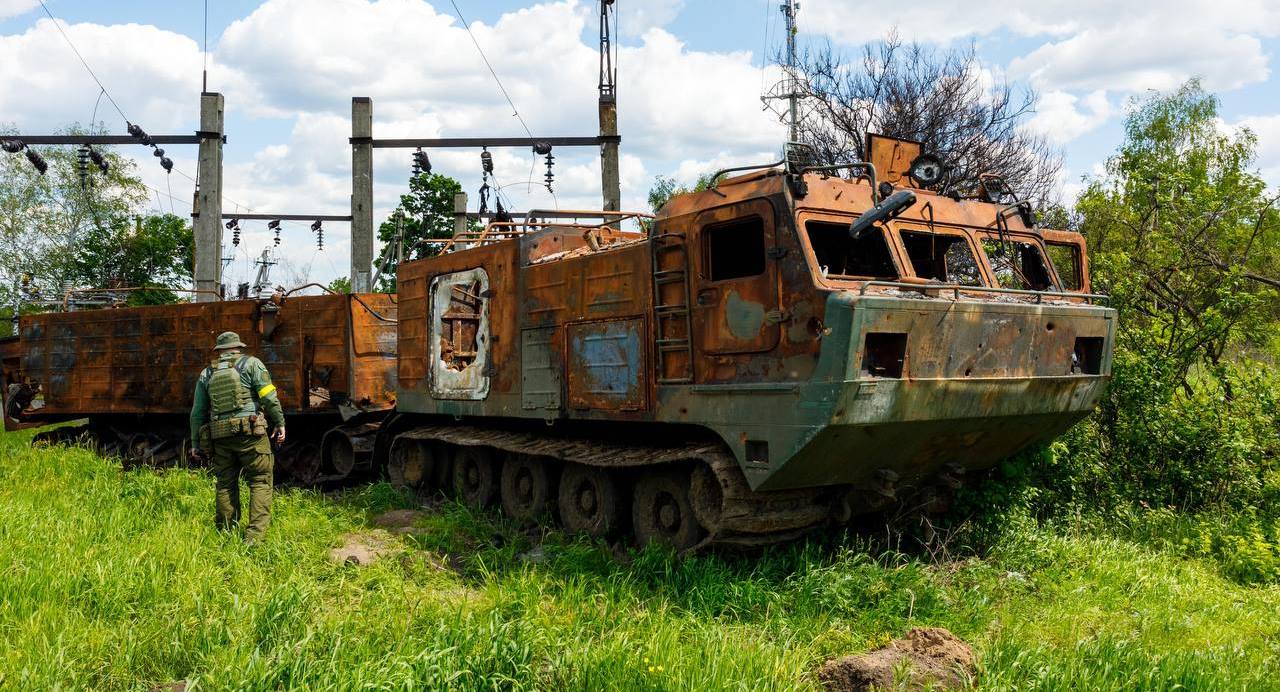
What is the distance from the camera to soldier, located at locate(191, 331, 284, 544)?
360 inches

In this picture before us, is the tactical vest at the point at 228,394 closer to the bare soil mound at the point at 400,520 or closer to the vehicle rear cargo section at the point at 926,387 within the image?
the bare soil mound at the point at 400,520

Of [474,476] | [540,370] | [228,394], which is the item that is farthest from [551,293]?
[228,394]

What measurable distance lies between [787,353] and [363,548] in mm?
4110

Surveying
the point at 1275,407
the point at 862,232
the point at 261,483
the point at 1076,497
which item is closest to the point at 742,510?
the point at 862,232

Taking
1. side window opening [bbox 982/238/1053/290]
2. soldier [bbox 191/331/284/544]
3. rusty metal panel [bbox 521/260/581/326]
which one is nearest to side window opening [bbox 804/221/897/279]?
side window opening [bbox 982/238/1053/290]

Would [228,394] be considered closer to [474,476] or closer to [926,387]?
[474,476]

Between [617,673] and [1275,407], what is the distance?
7426mm

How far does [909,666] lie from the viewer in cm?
537

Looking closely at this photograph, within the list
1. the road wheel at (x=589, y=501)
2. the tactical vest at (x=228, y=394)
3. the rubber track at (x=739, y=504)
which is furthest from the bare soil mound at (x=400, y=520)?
the rubber track at (x=739, y=504)

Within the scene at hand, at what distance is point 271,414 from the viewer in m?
9.47

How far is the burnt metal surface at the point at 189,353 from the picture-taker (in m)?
13.2

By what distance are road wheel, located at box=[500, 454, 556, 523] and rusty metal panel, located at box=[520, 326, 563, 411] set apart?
1.99 feet

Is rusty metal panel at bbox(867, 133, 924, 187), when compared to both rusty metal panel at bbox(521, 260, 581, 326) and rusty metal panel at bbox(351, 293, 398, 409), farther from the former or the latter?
rusty metal panel at bbox(351, 293, 398, 409)

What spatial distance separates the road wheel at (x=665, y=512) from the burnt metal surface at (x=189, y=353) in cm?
562
